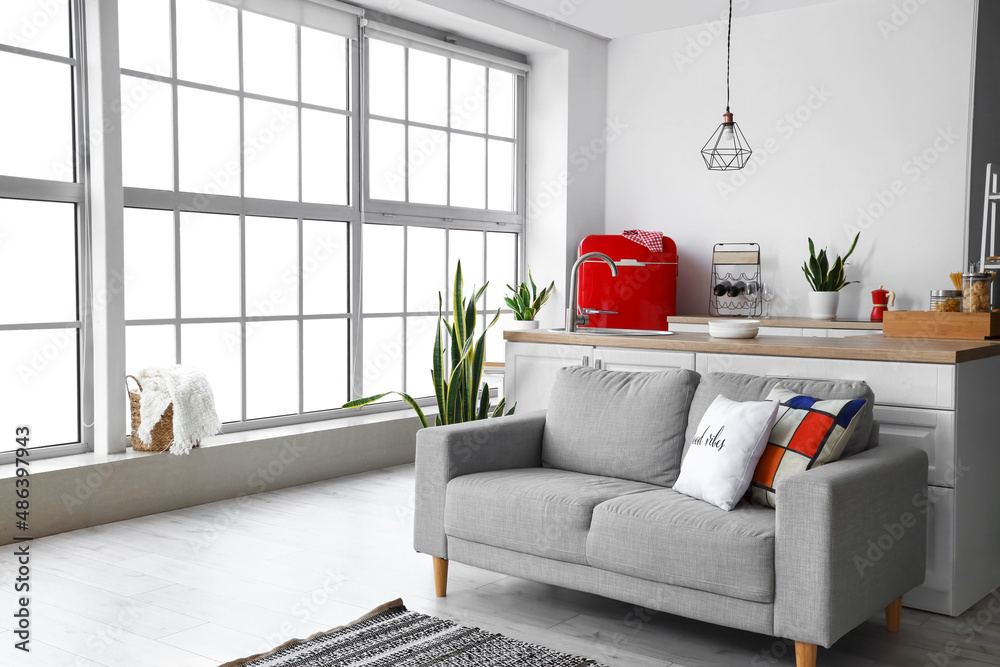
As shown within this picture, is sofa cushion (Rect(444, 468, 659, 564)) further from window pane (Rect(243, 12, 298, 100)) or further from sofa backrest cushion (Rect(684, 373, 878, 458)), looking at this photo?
window pane (Rect(243, 12, 298, 100))

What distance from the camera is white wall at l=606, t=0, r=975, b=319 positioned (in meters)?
5.39

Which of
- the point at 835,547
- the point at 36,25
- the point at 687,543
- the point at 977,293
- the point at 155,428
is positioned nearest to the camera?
the point at 835,547

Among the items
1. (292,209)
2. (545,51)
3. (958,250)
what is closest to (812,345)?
(958,250)

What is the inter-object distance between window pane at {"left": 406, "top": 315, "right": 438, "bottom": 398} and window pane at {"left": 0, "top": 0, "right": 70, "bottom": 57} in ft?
8.36

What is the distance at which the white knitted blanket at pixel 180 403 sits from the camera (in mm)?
4164

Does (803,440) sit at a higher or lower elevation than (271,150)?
lower

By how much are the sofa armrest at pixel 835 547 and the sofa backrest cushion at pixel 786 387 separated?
20 cm

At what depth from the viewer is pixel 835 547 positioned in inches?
92.6

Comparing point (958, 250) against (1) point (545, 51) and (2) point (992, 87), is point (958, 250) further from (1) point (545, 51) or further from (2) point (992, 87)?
(1) point (545, 51)

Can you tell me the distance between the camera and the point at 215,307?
15.5ft

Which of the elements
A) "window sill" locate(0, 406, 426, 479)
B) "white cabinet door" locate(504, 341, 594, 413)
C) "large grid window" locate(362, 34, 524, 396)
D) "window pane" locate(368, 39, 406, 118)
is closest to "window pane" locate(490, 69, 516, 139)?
"large grid window" locate(362, 34, 524, 396)

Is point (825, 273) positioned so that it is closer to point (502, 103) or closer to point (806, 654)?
point (502, 103)

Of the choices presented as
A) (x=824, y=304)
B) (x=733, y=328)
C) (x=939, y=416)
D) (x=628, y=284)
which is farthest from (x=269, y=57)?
(x=939, y=416)

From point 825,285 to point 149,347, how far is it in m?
3.94
